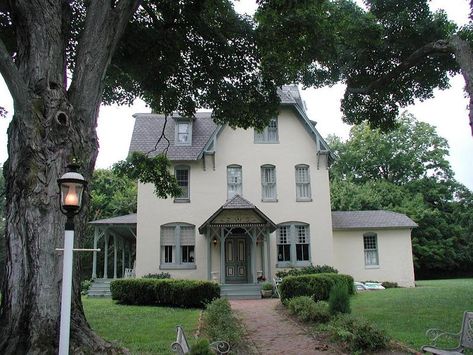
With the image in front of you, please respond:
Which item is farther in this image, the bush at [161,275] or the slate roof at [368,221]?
the slate roof at [368,221]

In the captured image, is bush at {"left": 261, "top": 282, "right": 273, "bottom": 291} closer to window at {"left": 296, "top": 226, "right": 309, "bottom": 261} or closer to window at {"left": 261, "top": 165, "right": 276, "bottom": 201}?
window at {"left": 296, "top": 226, "right": 309, "bottom": 261}

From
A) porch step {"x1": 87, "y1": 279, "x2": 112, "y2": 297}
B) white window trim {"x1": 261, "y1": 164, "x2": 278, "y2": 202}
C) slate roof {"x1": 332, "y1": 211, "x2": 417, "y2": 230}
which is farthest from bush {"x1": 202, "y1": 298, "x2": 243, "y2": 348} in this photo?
slate roof {"x1": 332, "y1": 211, "x2": 417, "y2": 230}

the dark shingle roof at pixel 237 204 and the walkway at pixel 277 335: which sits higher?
the dark shingle roof at pixel 237 204

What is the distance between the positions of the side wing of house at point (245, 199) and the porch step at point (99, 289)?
179cm

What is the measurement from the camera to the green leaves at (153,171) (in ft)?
43.2

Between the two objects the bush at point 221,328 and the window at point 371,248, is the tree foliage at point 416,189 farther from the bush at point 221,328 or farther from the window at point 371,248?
the bush at point 221,328

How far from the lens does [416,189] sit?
133ft

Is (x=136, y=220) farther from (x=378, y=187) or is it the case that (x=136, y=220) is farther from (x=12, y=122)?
(x=378, y=187)

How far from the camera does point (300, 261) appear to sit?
922 inches

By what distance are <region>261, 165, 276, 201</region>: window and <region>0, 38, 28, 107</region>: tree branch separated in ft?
60.3

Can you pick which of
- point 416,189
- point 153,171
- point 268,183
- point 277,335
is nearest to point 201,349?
point 277,335

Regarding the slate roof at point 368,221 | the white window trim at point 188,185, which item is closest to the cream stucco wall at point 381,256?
the slate roof at point 368,221

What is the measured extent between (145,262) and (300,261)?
791cm

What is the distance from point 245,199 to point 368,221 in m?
7.91
